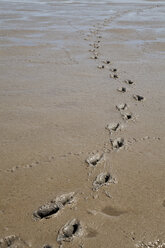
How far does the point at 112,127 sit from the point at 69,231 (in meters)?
1.86

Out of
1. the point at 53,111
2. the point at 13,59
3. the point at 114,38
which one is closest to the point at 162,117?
the point at 53,111

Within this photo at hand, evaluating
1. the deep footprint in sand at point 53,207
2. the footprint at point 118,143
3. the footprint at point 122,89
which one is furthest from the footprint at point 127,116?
the deep footprint in sand at point 53,207

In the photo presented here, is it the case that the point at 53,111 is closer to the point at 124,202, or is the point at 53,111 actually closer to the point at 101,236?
the point at 124,202

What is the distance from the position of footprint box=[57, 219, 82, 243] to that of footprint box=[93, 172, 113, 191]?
47 cm

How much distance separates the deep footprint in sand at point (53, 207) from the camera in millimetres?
2494

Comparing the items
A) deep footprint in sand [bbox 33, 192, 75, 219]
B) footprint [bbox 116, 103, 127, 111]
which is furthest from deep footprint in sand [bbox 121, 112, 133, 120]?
deep footprint in sand [bbox 33, 192, 75, 219]

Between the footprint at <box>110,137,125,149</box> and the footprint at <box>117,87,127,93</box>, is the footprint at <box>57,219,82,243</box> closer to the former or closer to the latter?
the footprint at <box>110,137,125,149</box>

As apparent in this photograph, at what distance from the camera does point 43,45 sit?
8.39 meters

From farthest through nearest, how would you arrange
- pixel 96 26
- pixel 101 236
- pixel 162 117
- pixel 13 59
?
pixel 96 26
pixel 13 59
pixel 162 117
pixel 101 236

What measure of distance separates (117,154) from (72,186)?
0.77 metres

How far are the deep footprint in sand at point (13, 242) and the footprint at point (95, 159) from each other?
1183 mm

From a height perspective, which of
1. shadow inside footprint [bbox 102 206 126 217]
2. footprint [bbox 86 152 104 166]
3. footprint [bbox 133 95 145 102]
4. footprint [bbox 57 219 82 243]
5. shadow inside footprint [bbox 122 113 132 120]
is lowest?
footprint [bbox 57 219 82 243]

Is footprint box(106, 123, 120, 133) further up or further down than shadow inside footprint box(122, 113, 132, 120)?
further down

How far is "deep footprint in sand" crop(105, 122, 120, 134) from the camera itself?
3.84 meters
